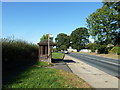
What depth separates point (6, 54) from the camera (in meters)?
8.26

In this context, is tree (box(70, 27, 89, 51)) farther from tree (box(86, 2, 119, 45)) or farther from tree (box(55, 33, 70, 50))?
tree (box(86, 2, 119, 45))

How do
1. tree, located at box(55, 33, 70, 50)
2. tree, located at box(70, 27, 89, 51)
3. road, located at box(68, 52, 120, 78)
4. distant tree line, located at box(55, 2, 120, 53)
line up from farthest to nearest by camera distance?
tree, located at box(55, 33, 70, 50) < tree, located at box(70, 27, 89, 51) < distant tree line, located at box(55, 2, 120, 53) < road, located at box(68, 52, 120, 78)

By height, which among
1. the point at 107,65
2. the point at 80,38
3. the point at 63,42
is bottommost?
the point at 107,65

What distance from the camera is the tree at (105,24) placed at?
111 ft

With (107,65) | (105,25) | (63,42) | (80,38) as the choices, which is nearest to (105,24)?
(105,25)

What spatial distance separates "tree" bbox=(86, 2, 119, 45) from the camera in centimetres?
3384

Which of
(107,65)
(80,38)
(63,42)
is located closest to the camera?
(107,65)

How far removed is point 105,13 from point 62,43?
6791 cm

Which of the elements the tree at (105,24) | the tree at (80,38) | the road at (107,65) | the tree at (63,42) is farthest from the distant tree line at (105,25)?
the tree at (63,42)

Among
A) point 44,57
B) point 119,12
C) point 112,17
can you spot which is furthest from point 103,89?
point 112,17

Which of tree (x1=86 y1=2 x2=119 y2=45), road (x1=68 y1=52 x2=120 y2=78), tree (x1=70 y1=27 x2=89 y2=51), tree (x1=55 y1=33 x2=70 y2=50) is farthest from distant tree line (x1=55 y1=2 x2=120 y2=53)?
tree (x1=55 y1=33 x2=70 y2=50)

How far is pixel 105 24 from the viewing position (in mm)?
36156

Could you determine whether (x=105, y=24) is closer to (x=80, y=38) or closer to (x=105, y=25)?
(x=105, y=25)

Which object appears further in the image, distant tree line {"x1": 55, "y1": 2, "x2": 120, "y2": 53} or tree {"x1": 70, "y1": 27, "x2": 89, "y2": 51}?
tree {"x1": 70, "y1": 27, "x2": 89, "y2": 51}
